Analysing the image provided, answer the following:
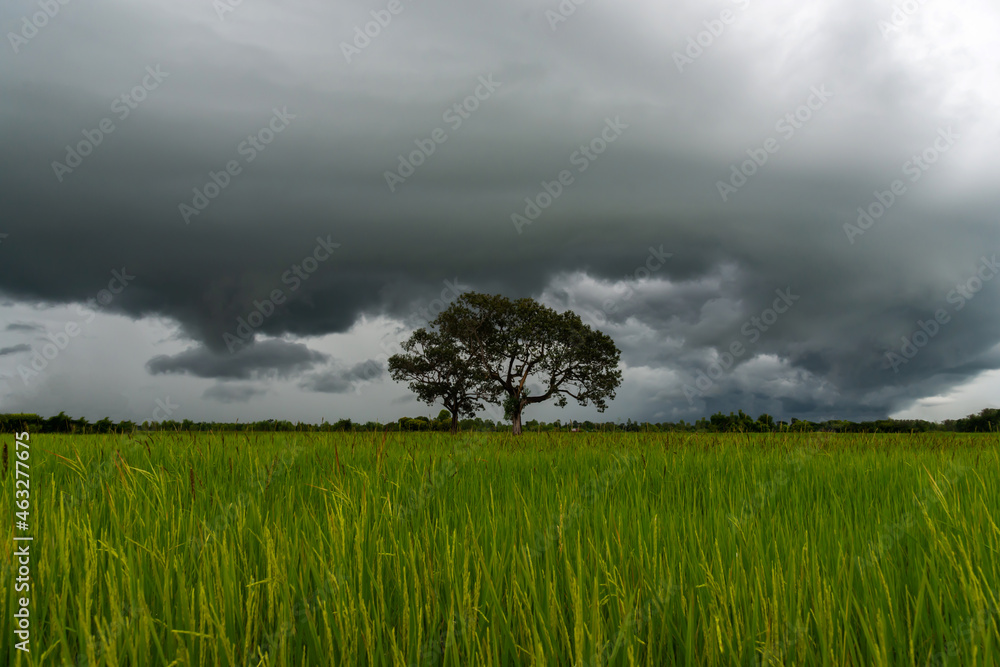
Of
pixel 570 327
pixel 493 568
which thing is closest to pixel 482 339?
pixel 570 327

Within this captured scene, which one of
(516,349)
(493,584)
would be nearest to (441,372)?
(516,349)

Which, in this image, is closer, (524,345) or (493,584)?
(493,584)

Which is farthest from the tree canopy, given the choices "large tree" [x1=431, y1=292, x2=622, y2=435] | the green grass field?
the green grass field

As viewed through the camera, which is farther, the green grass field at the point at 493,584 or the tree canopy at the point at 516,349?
the tree canopy at the point at 516,349

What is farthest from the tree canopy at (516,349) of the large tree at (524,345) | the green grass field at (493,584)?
the green grass field at (493,584)

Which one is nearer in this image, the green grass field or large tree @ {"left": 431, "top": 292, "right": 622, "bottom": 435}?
the green grass field

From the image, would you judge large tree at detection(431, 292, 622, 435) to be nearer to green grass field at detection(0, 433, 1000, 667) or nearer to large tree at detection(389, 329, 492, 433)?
large tree at detection(389, 329, 492, 433)

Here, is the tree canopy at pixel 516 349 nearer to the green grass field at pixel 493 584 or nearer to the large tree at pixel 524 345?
the large tree at pixel 524 345

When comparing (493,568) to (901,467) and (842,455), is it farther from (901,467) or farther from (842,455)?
(842,455)

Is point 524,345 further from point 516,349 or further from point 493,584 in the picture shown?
point 493,584

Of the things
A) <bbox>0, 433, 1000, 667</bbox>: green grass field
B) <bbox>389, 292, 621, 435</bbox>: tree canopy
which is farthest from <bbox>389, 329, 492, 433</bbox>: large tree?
<bbox>0, 433, 1000, 667</bbox>: green grass field

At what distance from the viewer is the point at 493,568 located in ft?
8.04

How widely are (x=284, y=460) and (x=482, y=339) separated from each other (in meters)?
40.9

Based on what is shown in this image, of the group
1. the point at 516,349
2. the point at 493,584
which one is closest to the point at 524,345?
the point at 516,349
